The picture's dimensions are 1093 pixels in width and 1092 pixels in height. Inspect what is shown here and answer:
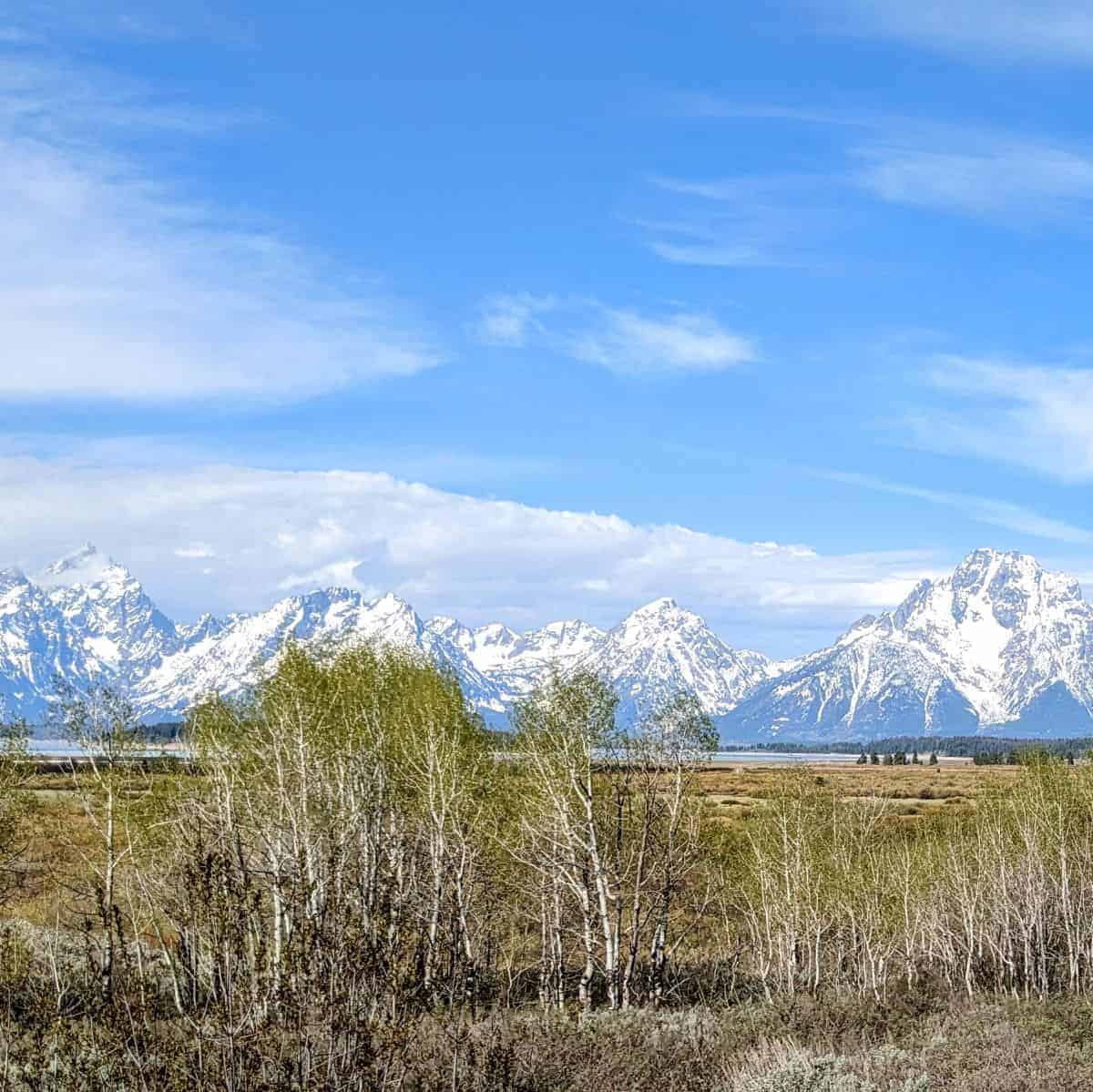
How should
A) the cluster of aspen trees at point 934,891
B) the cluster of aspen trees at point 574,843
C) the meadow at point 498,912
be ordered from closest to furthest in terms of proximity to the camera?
the meadow at point 498,912, the cluster of aspen trees at point 574,843, the cluster of aspen trees at point 934,891

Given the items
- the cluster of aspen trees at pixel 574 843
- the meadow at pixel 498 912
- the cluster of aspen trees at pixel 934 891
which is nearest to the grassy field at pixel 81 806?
the meadow at pixel 498 912

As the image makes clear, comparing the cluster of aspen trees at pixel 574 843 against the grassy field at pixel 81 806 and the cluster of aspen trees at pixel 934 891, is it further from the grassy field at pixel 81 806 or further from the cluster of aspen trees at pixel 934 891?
the grassy field at pixel 81 806

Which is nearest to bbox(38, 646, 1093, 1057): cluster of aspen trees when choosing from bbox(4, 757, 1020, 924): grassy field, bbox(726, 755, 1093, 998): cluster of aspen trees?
bbox(726, 755, 1093, 998): cluster of aspen trees

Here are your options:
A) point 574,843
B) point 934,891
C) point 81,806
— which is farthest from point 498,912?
point 934,891

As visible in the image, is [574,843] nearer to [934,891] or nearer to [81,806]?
[81,806]

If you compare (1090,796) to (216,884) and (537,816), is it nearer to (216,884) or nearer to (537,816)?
(537,816)

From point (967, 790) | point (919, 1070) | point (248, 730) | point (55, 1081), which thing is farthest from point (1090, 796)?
point (967, 790)

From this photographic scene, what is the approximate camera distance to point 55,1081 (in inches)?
487

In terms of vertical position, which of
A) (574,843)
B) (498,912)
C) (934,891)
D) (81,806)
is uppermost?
(81,806)

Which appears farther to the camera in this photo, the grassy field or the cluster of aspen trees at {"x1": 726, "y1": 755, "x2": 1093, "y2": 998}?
the cluster of aspen trees at {"x1": 726, "y1": 755, "x2": 1093, "y2": 998}

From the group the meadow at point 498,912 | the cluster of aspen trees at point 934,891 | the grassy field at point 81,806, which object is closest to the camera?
the meadow at point 498,912

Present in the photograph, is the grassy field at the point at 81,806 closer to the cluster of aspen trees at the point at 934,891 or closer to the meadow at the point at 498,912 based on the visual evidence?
the meadow at the point at 498,912

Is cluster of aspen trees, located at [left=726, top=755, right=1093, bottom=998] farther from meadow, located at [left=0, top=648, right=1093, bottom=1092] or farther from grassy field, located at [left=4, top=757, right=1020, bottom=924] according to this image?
grassy field, located at [left=4, top=757, right=1020, bottom=924]

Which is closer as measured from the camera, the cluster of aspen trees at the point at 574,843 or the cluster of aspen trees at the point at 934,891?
the cluster of aspen trees at the point at 574,843
